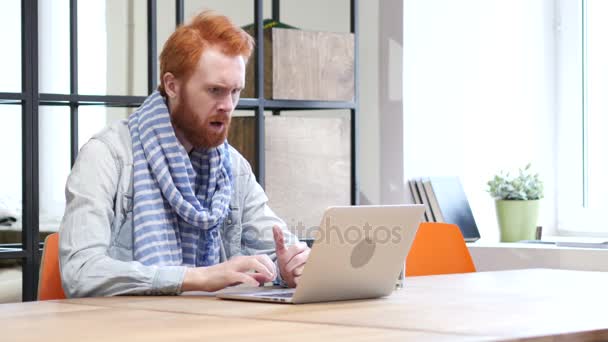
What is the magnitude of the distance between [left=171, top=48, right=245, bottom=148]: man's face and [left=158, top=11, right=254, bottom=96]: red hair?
0.05 ft

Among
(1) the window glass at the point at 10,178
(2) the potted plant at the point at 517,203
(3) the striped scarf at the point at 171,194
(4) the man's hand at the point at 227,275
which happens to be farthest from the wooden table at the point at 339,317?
(2) the potted plant at the point at 517,203

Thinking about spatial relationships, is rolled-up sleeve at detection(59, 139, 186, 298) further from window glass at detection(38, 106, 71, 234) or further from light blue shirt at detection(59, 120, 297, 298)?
window glass at detection(38, 106, 71, 234)

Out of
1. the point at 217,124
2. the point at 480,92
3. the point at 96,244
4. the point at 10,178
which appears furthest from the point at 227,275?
the point at 480,92

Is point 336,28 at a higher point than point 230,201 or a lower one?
higher

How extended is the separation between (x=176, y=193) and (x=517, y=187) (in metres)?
2.14

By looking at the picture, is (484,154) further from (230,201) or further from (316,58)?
(230,201)

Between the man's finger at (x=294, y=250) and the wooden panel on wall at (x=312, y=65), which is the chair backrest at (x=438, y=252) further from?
the wooden panel on wall at (x=312, y=65)

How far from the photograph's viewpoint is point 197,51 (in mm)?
2301

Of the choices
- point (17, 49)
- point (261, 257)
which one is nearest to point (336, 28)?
point (17, 49)

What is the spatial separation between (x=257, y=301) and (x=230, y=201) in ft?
2.31

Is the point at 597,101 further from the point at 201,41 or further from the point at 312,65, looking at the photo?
the point at 201,41

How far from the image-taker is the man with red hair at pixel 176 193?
6.38ft

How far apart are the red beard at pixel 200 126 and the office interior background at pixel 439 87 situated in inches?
46.0

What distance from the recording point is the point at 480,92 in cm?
414
